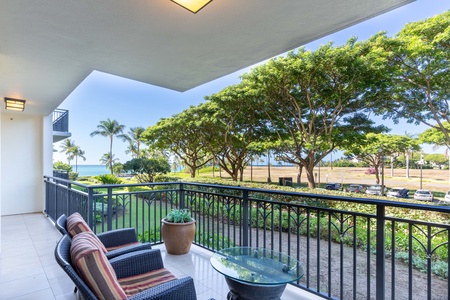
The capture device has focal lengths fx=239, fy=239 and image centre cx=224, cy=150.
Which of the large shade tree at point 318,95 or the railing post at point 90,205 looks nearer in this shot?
the railing post at point 90,205

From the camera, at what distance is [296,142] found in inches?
458

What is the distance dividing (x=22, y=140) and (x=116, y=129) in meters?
23.9

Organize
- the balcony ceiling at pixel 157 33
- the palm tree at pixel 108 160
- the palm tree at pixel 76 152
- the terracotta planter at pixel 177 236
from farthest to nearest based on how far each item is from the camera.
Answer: the palm tree at pixel 76 152
the palm tree at pixel 108 160
the terracotta planter at pixel 177 236
the balcony ceiling at pixel 157 33

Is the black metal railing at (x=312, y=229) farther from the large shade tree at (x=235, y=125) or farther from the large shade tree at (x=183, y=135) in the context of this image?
the large shade tree at (x=183, y=135)

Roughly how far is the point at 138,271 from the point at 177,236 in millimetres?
1234

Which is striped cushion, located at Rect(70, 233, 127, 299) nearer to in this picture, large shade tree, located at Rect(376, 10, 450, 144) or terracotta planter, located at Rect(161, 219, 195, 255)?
terracotta planter, located at Rect(161, 219, 195, 255)

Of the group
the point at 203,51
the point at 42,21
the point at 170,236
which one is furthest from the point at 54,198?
the point at 203,51

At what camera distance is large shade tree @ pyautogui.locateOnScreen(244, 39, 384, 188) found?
8320 mm

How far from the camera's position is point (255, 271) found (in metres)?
1.70

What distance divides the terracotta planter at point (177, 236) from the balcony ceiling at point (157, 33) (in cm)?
196

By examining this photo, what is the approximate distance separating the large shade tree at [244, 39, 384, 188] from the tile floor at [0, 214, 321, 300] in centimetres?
789

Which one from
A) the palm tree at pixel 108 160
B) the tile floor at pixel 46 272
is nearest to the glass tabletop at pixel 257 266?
the tile floor at pixel 46 272

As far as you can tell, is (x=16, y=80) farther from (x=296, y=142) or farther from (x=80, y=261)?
(x=296, y=142)

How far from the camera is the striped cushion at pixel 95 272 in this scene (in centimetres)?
116
